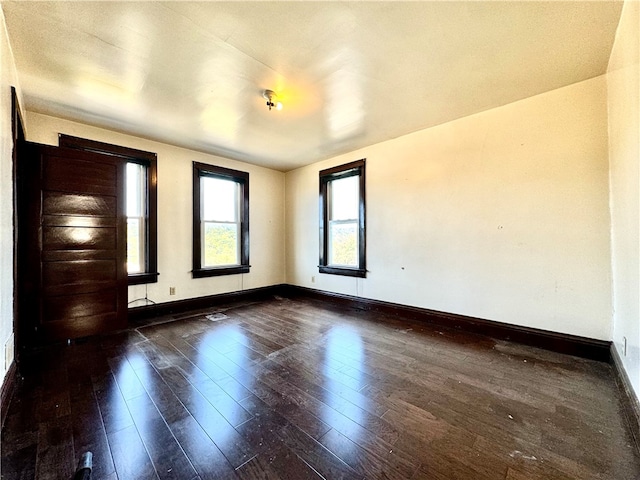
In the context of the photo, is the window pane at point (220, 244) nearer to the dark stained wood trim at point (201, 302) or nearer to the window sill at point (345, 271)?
the dark stained wood trim at point (201, 302)

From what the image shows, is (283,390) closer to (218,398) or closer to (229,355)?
(218,398)

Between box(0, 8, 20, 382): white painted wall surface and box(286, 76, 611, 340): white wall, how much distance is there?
3.72 m

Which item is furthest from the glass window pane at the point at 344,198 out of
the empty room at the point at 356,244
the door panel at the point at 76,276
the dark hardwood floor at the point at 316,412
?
the door panel at the point at 76,276

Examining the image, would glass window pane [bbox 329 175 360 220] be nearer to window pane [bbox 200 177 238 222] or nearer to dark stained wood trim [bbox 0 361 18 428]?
window pane [bbox 200 177 238 222]

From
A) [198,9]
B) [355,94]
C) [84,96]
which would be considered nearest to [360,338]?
[355,94]

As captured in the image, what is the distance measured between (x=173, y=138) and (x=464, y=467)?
449 cm

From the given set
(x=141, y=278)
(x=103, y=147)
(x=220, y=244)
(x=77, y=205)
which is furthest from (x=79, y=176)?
(x=220, y=244)

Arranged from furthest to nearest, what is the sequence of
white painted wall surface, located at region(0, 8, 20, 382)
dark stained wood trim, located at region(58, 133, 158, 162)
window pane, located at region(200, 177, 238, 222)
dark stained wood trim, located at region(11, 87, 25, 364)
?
window pane, located at region(200, 177, 238, 222) → dark stained wood trim, located at region(58, 133, 158, 162) → dark stained wood trim, located at region(11, 87, 25, 364) → white painted wall surface, located at region(0, 8, 20, 382)

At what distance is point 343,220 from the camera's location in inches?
180

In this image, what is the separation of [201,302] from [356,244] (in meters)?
2.70

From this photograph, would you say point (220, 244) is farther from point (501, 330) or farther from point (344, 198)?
point (501, 330)

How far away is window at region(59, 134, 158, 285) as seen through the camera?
145 inches

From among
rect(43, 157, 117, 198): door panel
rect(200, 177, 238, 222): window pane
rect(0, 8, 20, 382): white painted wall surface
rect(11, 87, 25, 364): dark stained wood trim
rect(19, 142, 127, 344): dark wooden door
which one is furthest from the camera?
rect(200, 177, 238, 222): window pane

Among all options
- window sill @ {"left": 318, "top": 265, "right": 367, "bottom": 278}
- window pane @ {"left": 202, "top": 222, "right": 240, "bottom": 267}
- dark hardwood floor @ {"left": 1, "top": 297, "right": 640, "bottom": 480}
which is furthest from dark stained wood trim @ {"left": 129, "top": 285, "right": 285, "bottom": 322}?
window sill @ {"left": 318, "top": 265, "right": 367, "bottom": 278}
